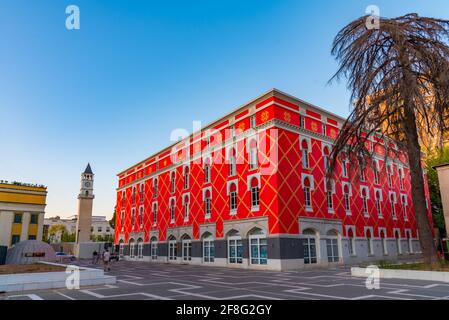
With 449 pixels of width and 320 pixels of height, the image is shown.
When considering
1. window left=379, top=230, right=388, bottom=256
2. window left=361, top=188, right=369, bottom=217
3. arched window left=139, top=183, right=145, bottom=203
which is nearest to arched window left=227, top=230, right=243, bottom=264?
window left=361, top=188, right=369, bottom=217

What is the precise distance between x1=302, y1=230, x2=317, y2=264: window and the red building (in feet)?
0.28

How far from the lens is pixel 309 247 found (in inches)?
1139

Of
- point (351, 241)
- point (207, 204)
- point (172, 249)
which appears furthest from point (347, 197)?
point (172, 249)

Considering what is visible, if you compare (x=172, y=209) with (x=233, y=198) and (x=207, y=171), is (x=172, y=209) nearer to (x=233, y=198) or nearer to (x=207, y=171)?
(x=207, y=171)

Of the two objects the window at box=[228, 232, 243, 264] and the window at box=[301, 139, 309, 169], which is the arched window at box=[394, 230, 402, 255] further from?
the window at box=[228, 232, 243, 264]

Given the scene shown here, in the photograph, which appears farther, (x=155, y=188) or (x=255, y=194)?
(x=155, y=188)

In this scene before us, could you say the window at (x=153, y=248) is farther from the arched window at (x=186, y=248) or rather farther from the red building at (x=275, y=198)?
the arched window at (x=186, y=248)

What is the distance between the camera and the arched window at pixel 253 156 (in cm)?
2982

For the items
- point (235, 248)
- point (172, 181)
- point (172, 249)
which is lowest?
point (172, 249)

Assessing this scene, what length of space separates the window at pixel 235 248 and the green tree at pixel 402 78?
14090mm

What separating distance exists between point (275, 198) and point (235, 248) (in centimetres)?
728
